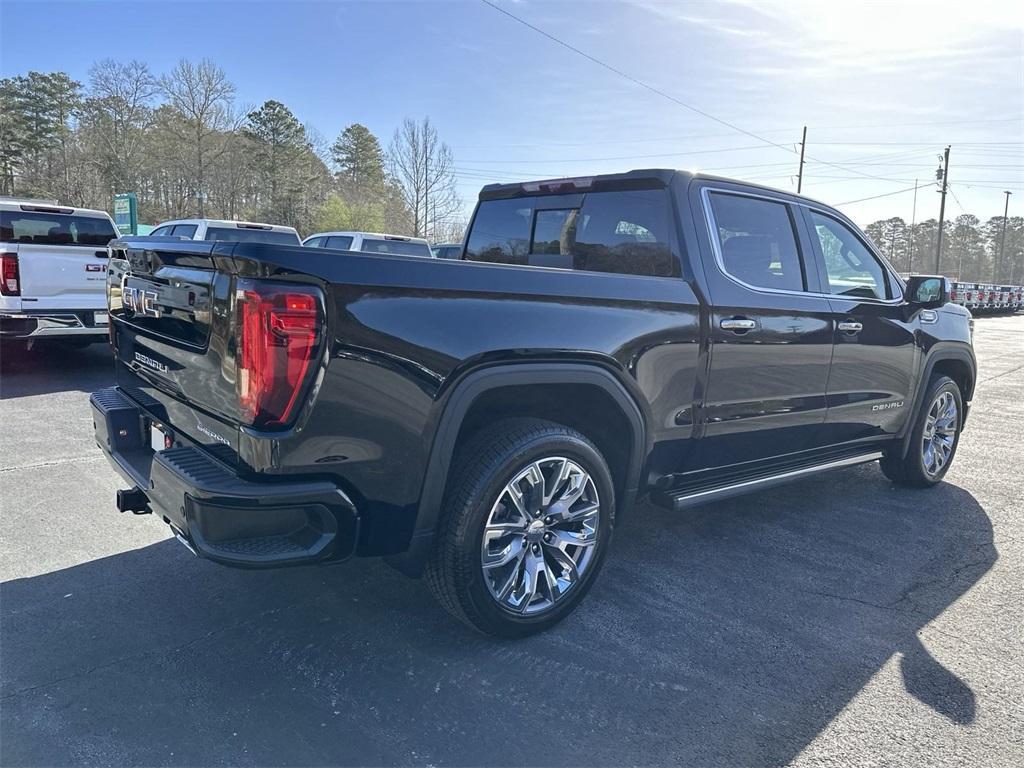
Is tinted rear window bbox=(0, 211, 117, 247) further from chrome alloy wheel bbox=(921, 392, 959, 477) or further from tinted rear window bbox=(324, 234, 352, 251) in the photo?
chrome alloy wheel bbox=(921, 392, 959, 477)

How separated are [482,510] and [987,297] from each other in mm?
33936

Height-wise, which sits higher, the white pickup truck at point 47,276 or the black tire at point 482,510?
the white pickup truck at point 47,276

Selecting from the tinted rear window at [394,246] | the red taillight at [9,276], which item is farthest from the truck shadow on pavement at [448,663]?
the tinted rear window at [394,246]

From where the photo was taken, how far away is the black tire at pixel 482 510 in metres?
2.72

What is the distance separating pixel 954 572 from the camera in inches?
151

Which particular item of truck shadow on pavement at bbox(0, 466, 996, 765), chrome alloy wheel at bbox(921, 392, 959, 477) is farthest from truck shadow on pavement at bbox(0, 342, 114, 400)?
chrome alloy wheel at bbox(921, 392, 959, 477)

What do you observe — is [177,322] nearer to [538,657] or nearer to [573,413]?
[573,413]

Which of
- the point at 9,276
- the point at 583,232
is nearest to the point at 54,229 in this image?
the point at 9,276

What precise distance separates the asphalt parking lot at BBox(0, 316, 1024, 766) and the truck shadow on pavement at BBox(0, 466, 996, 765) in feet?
0.03

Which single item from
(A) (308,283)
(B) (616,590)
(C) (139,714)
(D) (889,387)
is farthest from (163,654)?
(D) (889,387)

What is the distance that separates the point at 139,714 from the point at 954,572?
12.9ft

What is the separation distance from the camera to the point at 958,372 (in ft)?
18.3

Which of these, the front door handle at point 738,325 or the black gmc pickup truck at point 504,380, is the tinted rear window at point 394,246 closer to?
the black gmc pickup truck at point 504,380

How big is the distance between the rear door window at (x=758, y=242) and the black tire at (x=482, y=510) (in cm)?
142
